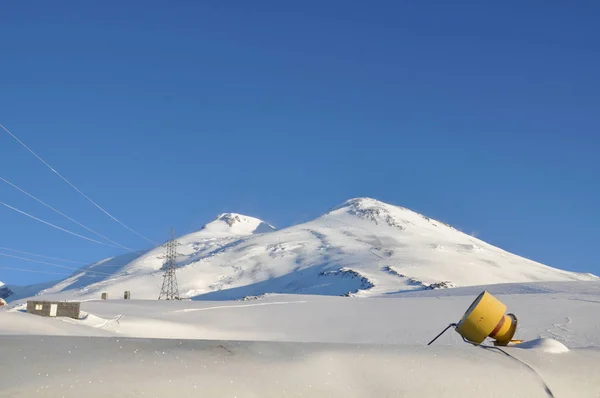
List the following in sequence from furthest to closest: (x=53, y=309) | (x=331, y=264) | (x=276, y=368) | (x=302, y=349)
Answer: (x=331, y=264), (x=53, y=309), (x=302, y=349), (x=276, y=368)

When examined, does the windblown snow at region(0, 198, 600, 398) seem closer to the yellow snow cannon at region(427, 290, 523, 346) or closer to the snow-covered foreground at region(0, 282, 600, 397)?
the snow-covered foreground at region(0, 282, 600, 397)

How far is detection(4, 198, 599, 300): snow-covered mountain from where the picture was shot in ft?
295

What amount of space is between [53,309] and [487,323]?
35.1 ft

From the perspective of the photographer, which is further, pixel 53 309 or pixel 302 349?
pixel 53 309

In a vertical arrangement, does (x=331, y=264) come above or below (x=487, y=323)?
above

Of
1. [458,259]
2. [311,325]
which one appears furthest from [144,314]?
[458,259]

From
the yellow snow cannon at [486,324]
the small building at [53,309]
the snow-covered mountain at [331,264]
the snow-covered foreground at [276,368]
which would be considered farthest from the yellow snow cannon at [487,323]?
the snow-covered mountain at [331,264]

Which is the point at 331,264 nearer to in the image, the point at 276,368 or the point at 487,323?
the point at 487,323

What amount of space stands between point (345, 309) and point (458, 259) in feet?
286

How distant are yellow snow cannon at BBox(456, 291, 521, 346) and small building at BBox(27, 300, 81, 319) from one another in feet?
34.2

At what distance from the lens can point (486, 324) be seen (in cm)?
559

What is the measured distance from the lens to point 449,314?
1689cm

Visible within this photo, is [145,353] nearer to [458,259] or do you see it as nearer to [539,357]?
[539,357]

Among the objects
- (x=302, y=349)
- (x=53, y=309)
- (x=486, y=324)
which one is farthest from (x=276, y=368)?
(x=53, y=309)
